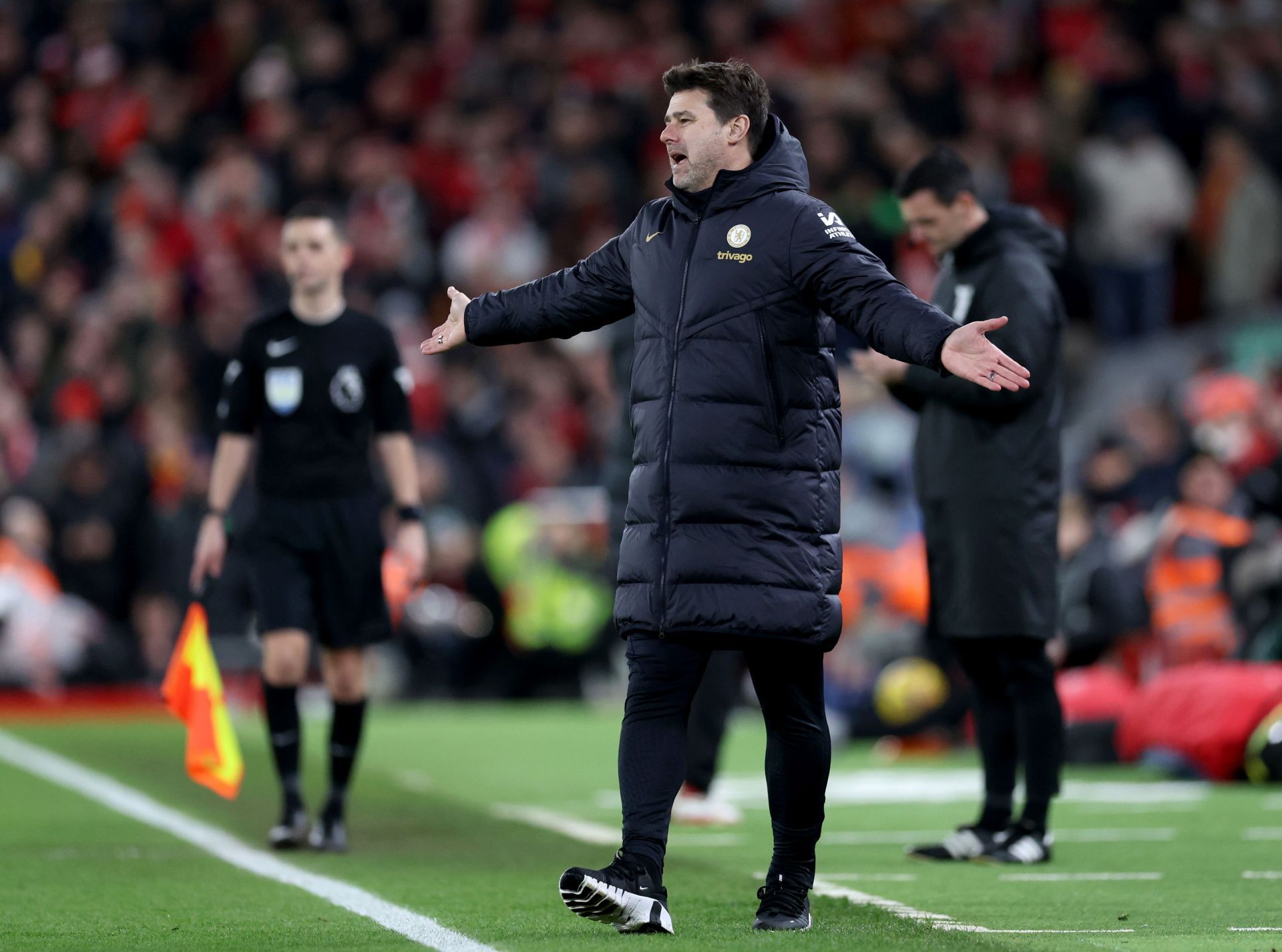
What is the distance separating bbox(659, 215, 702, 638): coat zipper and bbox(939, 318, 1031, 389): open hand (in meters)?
0.76

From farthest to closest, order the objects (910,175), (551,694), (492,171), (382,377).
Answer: (492,171), (551,694), (382,377), (910,175)

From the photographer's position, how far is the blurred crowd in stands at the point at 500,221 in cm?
1681

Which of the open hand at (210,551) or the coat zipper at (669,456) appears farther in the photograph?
the open hand at (210,551)

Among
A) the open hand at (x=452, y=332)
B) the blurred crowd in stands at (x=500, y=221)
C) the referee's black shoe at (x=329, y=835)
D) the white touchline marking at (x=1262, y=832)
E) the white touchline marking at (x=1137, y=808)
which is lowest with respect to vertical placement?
the referee's black shoe at (x=329, y=835)

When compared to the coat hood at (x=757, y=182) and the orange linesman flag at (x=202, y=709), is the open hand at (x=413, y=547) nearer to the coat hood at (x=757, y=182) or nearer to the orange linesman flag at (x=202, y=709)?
the orange linesman flag at (x=202, y=709)

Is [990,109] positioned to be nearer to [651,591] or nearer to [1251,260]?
[1251,260]

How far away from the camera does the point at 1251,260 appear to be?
60.1 ft

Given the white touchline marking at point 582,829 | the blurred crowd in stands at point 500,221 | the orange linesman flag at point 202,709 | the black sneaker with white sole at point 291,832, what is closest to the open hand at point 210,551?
the orange linesman flag at point 202,709

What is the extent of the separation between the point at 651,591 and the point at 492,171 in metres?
15.1

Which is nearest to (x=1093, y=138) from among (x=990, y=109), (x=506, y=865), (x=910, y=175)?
(x=990, y=109)

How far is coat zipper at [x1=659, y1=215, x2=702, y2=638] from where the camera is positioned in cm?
552

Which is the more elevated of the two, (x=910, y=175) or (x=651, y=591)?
(x=910, y=175)

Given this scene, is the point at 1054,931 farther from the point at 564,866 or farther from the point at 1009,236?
the point at 1009,236

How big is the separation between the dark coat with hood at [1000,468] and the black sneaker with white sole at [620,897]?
2.23m
